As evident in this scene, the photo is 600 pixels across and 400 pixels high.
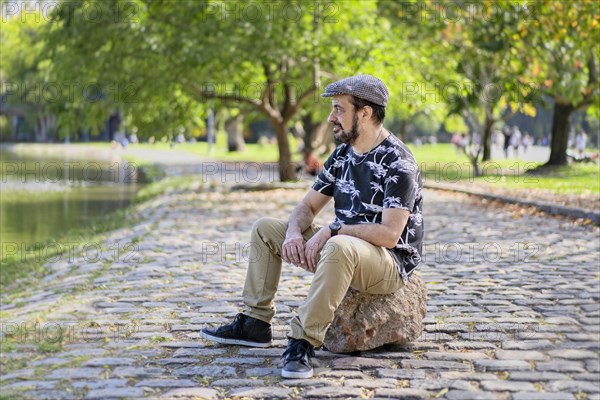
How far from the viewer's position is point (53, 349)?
19.6ft

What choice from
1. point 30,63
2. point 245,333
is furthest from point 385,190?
point 30,63

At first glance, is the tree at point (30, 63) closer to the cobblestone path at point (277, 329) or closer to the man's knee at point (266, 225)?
the cobblestone path at point (277, 329)

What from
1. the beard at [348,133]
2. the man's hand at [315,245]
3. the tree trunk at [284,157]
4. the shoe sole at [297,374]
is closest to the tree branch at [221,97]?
the tree trunk at [284,157]

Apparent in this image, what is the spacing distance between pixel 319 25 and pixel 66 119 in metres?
5.79

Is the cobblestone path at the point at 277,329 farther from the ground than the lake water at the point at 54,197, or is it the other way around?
the cobblestone path at the point at 277,329

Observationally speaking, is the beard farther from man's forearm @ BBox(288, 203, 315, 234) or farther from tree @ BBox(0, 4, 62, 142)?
tree @ BBox(0, 4, 62, 142)

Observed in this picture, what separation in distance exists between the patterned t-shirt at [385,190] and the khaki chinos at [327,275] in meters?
0.17

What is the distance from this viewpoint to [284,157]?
22.6 metres

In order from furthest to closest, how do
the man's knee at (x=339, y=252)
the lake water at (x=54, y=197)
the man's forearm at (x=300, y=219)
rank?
the lake water at (x=54, y=197), the man's forearm at (x=300, y=219), the man's knee at (x=339, y=252)

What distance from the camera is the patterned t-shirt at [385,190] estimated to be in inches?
211

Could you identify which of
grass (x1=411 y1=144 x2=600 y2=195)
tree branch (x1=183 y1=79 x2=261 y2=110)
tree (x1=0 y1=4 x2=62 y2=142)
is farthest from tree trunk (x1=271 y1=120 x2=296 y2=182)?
tree (x1=0 y1=4 x2=62 y2=142)

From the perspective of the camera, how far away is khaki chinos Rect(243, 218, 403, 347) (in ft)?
16.9

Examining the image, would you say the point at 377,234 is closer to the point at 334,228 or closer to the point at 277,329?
the point at 334,228

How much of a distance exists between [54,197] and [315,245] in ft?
65.5
